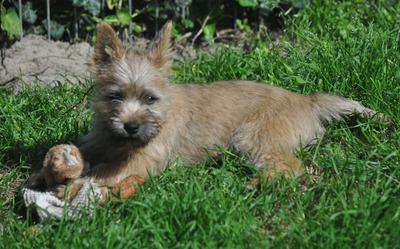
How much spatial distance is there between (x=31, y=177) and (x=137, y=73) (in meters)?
1.11

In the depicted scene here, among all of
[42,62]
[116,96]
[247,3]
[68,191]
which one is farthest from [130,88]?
[247,3]

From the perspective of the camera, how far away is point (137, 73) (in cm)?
514

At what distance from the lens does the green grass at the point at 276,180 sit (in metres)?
4.32

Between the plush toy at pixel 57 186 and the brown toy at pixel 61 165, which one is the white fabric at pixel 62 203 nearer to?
the plush toy at pixel 57 186

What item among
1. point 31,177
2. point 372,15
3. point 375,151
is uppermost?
point 372,15

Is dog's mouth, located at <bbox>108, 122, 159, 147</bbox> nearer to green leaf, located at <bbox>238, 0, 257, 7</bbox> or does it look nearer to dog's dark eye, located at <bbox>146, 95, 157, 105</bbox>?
dog's dark eye, located at <bbox>146, 95, 157, 105</bbox>

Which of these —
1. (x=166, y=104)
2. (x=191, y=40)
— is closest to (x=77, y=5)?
(x=191, y=40)

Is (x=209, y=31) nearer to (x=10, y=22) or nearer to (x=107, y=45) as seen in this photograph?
(x=10, y=22)

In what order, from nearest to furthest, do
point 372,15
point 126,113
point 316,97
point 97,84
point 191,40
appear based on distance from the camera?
point 126,113 < point 97,84 < point 316,97 < point 372,15 < point 191,40

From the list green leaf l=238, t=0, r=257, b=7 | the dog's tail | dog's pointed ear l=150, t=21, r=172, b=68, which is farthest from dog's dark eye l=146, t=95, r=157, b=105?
green leaf l=238, t=0, r=257, b=7

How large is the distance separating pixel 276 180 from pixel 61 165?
4.86 feet

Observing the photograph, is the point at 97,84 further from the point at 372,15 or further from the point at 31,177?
the point at 372,15

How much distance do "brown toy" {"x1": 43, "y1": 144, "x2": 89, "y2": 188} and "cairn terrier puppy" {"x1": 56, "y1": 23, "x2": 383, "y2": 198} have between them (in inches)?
3.7

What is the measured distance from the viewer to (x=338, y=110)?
5.81 m
